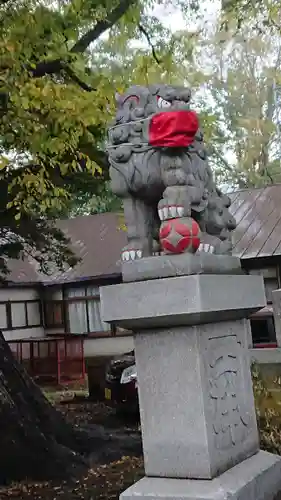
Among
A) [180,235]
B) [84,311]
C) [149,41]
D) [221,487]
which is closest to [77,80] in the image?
[149,41]

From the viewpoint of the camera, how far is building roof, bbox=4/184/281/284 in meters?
17.2

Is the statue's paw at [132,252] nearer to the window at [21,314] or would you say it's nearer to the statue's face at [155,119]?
the statue's face at [155,119]

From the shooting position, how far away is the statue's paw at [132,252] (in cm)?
384

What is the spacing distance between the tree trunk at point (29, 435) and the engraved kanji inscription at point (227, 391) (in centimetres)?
347

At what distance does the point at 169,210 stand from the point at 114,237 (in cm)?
1726

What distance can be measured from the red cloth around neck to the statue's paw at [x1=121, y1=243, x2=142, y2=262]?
67 centimetres

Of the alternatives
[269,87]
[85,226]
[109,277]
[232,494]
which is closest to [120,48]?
[232,494]

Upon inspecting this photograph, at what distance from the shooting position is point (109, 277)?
1912cm

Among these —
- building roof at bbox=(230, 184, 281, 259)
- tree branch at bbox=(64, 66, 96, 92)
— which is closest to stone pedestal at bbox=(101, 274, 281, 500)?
tree branch at bbox=(64, 66, 96, 92)

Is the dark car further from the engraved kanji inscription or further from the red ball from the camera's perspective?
the red ball

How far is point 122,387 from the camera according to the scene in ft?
34.8

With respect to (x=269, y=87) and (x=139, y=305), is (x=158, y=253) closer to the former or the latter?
(x=139, y=305)

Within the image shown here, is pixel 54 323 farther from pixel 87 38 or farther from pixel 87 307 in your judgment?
pixel 87 38

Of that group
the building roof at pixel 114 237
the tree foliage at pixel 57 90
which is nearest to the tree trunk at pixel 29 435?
the tree foliage at pixel 57 90
